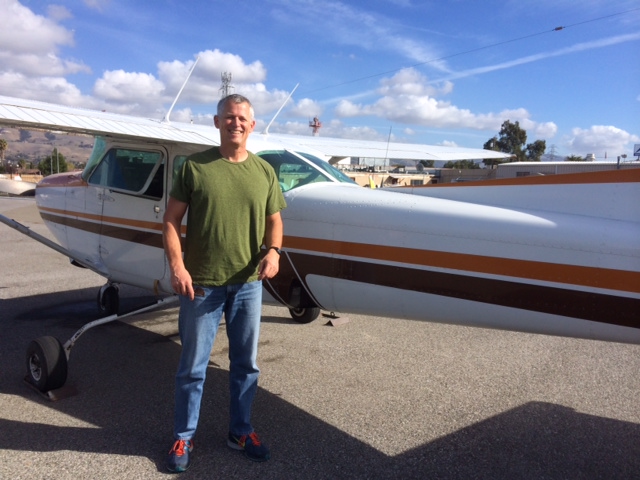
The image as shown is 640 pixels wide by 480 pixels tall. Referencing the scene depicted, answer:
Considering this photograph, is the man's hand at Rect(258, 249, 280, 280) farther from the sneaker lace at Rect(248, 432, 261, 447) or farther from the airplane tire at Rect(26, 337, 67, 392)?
the airplane tire at Rect(26, 337, 67, 392)

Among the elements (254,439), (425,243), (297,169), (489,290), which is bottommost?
(254,439)

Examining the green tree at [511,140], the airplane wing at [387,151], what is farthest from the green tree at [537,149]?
the airplane wing at [387,151]

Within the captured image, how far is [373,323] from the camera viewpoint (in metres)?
6.41

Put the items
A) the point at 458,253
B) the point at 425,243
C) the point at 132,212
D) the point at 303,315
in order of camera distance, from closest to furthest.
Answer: the point at 458,253
the point at 425,243
the point at 132,212
the point at 303,315

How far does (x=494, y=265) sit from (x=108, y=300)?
14.8 feet

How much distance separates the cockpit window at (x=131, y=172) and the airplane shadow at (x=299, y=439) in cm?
167

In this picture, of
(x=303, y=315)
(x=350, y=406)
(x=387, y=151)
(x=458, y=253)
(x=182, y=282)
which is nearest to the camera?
(x=182, y=282)

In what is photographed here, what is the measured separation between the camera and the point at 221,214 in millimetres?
2896

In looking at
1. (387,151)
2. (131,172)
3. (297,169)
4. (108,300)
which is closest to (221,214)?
(297,169)

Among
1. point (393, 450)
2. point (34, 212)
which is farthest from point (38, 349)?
point (34, 212)

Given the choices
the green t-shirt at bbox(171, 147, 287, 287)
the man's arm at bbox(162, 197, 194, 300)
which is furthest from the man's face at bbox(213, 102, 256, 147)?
the man's arm at bbox(162, 197, 194, 300)

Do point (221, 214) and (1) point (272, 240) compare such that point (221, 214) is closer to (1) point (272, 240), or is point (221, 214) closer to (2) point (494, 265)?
(1) point (272, 240)

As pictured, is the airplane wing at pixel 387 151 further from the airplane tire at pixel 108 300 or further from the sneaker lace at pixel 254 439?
the sneaker lace at pixel 254 439

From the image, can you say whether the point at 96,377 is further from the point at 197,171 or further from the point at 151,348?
the point at 197,171
